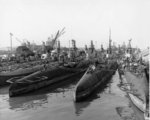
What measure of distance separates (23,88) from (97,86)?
15.5 meters

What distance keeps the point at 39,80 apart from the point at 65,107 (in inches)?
685

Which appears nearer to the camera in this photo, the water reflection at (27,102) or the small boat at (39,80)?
the water reflection at (27,102)

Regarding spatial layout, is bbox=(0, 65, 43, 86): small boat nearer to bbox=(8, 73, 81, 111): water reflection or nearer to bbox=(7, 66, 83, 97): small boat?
bbox=(7, 66, 83, 97): small boat

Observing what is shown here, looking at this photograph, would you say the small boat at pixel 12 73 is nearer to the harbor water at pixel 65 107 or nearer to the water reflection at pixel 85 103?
the harbor water at pixel 65 107

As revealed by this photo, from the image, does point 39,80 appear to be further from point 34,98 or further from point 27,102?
point 27,102

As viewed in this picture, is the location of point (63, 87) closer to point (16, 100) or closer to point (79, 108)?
point (16, 100)

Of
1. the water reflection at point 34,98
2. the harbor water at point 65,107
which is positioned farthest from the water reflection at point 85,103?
the water reflection at point 34,98

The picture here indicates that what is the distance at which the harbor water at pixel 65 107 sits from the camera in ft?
113

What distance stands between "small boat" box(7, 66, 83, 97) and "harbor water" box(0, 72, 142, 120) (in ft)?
4.90

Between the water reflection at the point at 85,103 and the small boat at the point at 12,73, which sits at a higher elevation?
the small boat at the point at 12,73

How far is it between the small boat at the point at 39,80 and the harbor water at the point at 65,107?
58.9 inches

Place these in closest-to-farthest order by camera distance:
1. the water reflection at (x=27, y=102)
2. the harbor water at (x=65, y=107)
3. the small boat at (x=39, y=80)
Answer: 1. the harbor water at (x=65, y=107)
2. the water reflection at (x=27, y=102)
3. the small boat at (x=39, y=80)

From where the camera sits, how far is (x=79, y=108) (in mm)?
37750

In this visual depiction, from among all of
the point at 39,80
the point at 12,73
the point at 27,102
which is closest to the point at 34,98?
the point at 27,102
